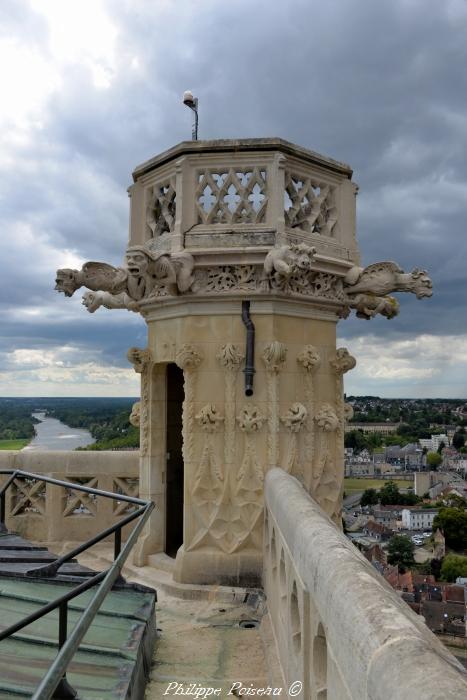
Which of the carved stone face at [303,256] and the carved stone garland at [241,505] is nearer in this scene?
the carved stone face at [303,256]

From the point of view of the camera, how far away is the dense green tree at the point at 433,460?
131m

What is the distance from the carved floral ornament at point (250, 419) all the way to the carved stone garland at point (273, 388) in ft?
0.33

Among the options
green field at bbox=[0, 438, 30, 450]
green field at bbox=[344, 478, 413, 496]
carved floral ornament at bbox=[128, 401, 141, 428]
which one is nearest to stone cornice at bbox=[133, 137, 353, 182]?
carved floral ornament at bbox=[128, 401, 141, 428]

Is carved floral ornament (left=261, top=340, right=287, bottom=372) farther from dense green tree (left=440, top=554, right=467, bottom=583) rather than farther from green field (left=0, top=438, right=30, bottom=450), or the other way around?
green field (left=0, top=438, right=30, bottom=450)

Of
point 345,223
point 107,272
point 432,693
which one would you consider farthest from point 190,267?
point 432,693

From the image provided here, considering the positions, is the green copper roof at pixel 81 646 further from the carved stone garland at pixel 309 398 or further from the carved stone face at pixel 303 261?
the carved stone face at pixel 303 261

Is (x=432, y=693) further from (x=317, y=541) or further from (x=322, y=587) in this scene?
(x=317, y=541)

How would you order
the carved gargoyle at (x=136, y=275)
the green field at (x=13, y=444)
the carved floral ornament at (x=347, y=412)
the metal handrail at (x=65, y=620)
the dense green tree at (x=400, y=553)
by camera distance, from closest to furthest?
the metal handrail at (x=65, y=620) < the carved gargoyle at (x=136, y=275) < the carved floral ornament at (x=347, y=412) < the dense green tree at (x=400, y=553) < the green field at (x=13, y=444)

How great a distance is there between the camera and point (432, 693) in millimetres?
1205

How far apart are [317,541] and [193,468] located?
2904 mm

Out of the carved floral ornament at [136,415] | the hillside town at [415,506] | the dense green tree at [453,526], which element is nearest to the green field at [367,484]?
the hillside town at [415,506]

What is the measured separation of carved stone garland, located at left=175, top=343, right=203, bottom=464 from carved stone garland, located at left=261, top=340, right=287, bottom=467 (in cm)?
65

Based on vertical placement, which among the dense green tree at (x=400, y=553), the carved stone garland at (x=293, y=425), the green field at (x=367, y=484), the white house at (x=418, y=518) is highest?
the carved stone garland at (x=293, y=425)

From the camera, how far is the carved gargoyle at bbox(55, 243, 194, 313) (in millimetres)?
4840
